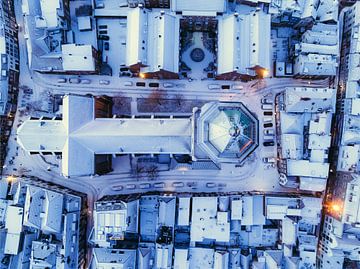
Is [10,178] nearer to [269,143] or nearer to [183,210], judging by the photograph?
[183,210]

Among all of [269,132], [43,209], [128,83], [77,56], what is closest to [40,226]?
[43,209]

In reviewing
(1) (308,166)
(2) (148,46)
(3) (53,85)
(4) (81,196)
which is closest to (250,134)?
(1) (308,166)

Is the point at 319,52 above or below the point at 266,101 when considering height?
above

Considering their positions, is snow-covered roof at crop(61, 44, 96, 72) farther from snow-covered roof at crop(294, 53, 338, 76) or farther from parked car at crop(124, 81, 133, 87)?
snow-covered roof at crop(294, 53, 338, 76)

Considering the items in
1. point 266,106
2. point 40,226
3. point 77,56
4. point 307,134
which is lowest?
point 40,226

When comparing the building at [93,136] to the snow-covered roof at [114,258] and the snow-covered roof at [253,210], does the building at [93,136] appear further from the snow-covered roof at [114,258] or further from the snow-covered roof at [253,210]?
the snow-covered roof at [253,210]

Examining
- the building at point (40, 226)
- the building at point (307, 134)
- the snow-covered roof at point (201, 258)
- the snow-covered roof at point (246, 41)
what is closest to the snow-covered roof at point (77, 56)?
the building at point (40, 226)

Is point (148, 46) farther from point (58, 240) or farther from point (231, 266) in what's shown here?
point (231, 266)
